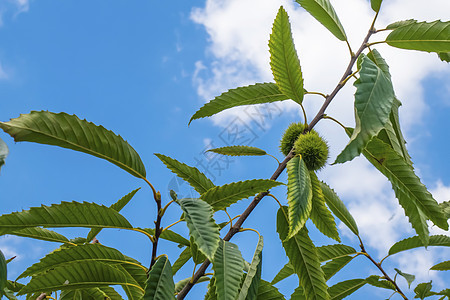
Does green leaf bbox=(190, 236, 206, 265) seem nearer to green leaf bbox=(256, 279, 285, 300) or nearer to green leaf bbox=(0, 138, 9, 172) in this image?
green leaf bbox=(256, 279, 285, 300)

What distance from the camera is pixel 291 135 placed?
5.54 feet

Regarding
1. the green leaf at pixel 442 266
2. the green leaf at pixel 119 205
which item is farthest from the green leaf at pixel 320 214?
the green leaf at pixel 442 266

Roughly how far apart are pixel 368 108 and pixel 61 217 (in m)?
0.86

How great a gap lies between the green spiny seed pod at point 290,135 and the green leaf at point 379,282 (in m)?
0.75

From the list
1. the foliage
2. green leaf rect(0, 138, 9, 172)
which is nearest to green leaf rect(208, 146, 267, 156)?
the foliage

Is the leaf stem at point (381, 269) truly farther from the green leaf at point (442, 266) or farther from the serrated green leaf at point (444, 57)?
the serrated green leaf at point (444, 57)

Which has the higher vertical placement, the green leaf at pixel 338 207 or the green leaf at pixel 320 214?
the green leaf at pixel 338 207

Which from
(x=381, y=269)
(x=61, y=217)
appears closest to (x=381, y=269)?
(x=381, y=269)

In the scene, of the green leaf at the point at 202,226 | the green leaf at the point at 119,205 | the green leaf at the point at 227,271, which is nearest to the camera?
the green leaf at the point at 202,226

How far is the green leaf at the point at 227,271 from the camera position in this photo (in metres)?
1.16

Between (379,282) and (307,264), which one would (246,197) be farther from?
(379,282)

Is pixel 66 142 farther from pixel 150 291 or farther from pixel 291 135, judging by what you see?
pixel 291 135

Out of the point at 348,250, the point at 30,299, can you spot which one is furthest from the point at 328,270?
the point at 30,299

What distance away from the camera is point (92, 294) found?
1729 millimetres
